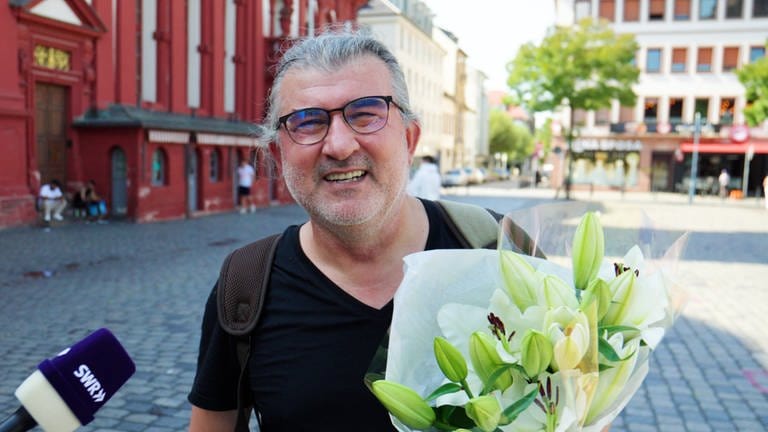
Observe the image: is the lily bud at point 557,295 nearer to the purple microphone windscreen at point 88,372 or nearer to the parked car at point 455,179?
the purple microphone windscreen at point 88,372

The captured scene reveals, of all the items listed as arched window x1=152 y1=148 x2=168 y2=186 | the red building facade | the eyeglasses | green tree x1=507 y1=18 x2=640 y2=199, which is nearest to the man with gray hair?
the eyeglasses

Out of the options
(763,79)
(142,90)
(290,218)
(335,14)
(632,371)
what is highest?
(335,14)

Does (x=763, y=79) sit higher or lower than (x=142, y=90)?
higher

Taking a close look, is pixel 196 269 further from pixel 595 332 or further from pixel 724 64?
pixel 724 64

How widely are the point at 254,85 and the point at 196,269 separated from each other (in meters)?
17.7

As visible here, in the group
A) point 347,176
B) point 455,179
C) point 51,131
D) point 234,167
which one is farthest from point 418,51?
point 347,176

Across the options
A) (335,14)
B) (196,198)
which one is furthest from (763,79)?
(196,198)

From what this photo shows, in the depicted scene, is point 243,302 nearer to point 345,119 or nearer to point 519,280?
point 345,119

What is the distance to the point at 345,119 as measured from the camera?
1882 millimetres

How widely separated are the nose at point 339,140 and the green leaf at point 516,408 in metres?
0.91

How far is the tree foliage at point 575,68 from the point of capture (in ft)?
116

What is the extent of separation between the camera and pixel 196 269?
11891mm

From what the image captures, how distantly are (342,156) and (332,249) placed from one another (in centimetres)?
33

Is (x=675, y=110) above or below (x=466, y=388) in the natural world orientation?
above
